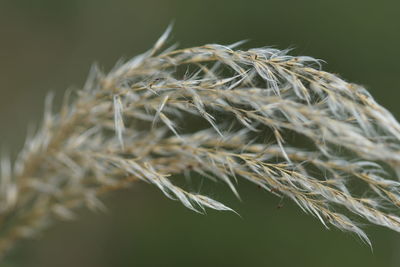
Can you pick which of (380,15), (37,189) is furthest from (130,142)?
(380,15)

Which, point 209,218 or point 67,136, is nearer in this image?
point 67,136

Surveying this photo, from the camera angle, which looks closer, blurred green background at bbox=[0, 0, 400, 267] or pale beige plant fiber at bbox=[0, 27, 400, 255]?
pale beige plant fiber at bbox=[0, 27, 400, 255]

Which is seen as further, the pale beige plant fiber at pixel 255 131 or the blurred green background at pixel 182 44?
the blurred green background at pixel 182 44

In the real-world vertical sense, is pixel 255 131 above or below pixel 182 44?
below

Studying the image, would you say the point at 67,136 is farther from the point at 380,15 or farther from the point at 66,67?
the point at 380,15

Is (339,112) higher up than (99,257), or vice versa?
(339,112)

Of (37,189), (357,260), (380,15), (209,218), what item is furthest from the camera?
(380,15)

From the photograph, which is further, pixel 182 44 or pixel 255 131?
pixel 182 44

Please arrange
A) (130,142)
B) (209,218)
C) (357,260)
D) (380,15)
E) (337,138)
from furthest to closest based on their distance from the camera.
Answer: (380,15), (209,218), (357,260), (130,142), (337,138)
